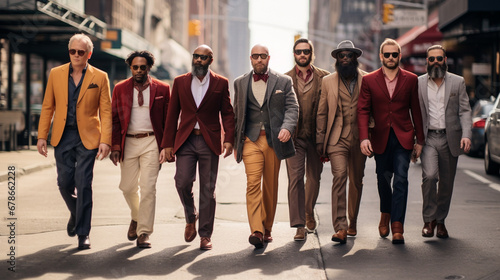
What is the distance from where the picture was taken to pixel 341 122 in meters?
8.06

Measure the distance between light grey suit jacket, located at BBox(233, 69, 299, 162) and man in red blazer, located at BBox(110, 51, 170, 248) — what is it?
0.77 m

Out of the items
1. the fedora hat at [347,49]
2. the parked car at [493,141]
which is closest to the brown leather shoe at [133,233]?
the fedora hat at [347,49]

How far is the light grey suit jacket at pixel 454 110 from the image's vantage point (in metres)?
8.12

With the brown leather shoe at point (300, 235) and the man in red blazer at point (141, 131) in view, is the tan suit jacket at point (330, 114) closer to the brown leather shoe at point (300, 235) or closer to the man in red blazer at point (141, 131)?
the brown leather shoe at point (300, 235)

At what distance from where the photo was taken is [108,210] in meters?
10.6

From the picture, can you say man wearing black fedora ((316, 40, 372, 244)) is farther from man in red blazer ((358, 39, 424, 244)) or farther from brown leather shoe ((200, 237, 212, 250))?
brown leather shoe ((200, 237, 212, 250))

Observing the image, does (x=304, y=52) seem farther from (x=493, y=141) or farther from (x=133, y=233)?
(x=493, y=141)

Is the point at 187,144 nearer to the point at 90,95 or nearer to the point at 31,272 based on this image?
the point at 90,95

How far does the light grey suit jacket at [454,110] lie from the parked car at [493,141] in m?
7.47

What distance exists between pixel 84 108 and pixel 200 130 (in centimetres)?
113

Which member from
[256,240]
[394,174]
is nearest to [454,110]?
[394,174]

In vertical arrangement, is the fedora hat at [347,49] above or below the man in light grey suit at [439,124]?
above

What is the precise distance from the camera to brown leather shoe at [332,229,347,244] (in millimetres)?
7816

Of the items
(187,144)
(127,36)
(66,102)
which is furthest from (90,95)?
(127,36)
